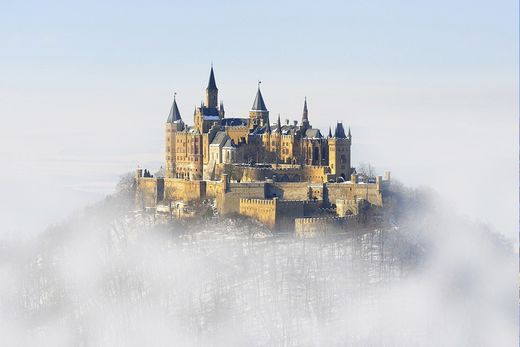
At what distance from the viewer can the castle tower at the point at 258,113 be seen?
9012 cm

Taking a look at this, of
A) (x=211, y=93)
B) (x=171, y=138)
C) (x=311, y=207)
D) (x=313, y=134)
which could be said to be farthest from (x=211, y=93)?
(x=311, y=207)

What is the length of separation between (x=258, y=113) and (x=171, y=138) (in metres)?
5.07

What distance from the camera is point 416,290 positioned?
7388 centimetres

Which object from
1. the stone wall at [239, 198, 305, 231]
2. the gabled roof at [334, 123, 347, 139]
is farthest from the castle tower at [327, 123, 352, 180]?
the stone wall at [239, 198, 305, 231]

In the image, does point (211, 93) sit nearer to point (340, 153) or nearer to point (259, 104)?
point (259, 104)

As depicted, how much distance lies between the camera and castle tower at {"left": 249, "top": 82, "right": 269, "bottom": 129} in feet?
296

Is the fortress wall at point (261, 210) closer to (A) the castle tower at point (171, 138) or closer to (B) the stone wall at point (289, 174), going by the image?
(B) the stone wall at point (289, 174)

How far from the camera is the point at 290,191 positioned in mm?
81688

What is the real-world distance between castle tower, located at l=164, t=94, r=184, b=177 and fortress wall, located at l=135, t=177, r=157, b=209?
342cm

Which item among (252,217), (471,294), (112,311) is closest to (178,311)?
(112,311)

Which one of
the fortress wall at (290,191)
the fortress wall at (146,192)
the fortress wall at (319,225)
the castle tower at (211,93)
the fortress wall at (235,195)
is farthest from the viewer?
the castle tower at (211,93)

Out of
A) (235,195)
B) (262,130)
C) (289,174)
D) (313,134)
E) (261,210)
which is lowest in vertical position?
(261,210)

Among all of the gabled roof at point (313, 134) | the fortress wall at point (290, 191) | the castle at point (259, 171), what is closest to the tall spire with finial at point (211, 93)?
the castle at point (259, 171)

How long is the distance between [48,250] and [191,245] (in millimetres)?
7628
